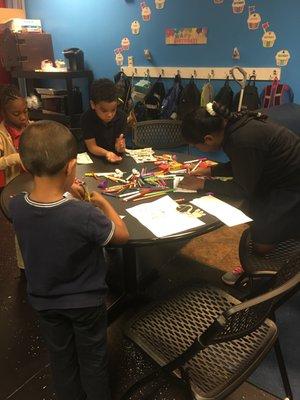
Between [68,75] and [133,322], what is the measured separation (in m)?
3.03

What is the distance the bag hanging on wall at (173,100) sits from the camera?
330 cm

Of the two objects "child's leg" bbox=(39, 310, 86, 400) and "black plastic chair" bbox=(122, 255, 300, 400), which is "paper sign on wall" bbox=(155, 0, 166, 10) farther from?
"child's leg" bbox=(39, 310, 86, 400)

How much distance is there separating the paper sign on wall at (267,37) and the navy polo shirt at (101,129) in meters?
1.38

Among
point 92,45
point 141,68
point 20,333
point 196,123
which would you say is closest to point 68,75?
point 92,45

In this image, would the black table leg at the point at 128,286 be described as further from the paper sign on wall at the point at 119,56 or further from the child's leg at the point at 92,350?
the paper sign on wall at the point at 119,56

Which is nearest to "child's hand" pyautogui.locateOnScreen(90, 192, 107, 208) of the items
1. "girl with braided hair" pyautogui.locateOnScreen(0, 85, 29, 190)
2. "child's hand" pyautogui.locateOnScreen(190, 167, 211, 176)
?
"child's hand" pyautogui.locateOnScreen(190, 167, 211, 176)

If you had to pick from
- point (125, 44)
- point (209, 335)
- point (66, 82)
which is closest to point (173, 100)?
point (125, 44)

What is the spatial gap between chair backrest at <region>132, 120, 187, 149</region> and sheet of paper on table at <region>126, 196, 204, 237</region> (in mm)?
1289

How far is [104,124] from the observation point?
2369 mm

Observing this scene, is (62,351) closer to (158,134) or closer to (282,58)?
(158,134)

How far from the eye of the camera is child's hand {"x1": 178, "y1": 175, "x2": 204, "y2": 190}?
164 centimetres

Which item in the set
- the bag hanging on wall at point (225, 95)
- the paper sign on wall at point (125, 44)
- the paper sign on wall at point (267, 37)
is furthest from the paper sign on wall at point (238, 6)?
the paper sign on wall at point (125, 44)

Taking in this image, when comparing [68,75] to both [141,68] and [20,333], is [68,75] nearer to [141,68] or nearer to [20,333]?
[141,68]

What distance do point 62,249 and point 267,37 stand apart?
8.53 feet
